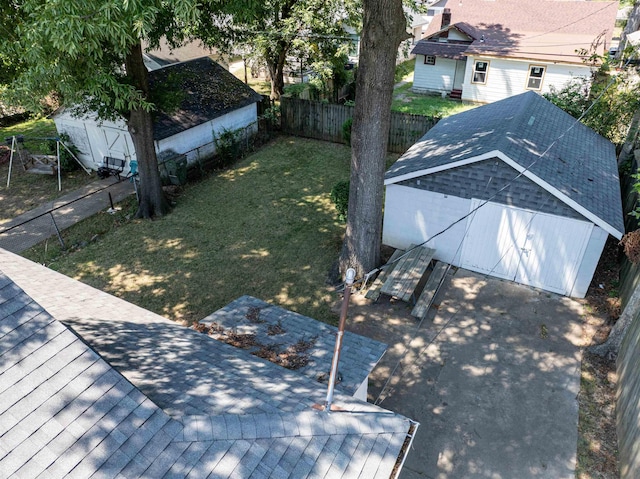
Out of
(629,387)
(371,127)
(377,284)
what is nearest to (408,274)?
(377,284)

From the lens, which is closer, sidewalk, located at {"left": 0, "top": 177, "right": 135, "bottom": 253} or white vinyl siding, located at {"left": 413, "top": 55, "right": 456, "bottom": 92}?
sidewalk, located at {"left": 0, "top": 177, "right": 135, "bottom": 253}

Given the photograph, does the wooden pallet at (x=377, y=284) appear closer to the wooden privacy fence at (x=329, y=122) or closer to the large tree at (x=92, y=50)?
the large tree at (x=92, y=50)

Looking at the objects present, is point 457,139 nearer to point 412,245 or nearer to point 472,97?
point 412,245

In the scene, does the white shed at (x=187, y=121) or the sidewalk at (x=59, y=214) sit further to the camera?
the white shed at (x=187, y=121)

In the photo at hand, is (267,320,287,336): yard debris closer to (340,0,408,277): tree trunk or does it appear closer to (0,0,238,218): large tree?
(340,0,408,277): tree trunk

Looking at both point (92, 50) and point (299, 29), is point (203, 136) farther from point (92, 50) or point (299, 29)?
point (92, 50)

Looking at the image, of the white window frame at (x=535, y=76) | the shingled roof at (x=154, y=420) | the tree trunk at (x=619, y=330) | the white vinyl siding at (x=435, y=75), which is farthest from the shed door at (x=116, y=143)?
the white window frame at (x=535, y=76)

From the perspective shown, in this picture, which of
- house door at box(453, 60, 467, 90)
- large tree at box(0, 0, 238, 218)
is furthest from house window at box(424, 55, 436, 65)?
large tree at box(0, 0, 238, 218)
